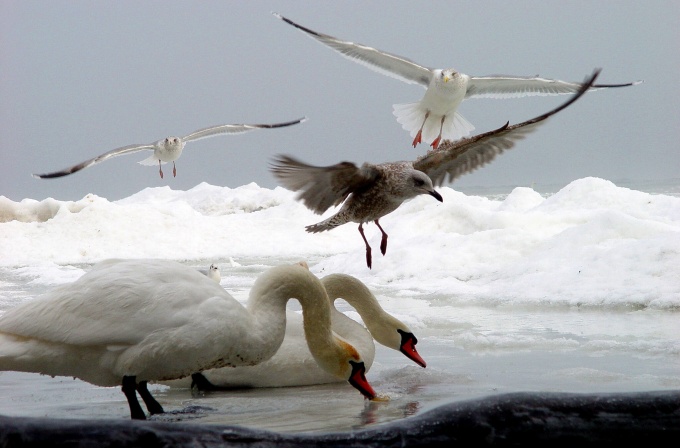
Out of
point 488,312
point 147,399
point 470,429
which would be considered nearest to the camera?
point 470,429

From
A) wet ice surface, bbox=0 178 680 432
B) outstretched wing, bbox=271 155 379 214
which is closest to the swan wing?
wet ice surface, bbox=0 178 680 432

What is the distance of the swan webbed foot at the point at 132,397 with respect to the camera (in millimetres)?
4047

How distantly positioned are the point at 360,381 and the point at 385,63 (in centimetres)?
812

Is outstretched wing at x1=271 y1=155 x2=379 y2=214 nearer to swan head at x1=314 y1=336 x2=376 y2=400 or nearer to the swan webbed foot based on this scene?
swan head at x1=314 y1=336 x2=376 y2=400

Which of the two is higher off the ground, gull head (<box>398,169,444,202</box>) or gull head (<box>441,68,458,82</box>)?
gull head (<box>441,68,458,82</box>)

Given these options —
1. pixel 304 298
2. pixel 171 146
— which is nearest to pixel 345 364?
pixel 304 298

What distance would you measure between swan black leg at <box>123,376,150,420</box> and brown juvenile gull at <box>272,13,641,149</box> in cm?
660

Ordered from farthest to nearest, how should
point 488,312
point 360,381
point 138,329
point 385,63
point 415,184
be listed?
point 385,63 → point 488,312 → point 415,184 → point 360,381 → point 138,329

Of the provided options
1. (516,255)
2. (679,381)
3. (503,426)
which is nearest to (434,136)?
(516,255)

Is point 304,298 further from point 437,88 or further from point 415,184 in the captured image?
point 437,88

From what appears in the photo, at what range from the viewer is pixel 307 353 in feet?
17.0

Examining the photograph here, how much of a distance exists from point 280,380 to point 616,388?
1883 mm

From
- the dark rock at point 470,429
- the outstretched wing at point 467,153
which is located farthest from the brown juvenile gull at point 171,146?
the dark rock at point 470,429

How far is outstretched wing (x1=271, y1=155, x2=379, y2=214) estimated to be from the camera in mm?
5901
